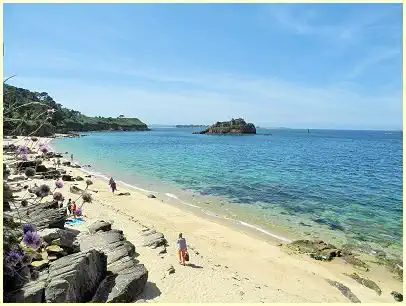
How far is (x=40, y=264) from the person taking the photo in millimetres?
8633

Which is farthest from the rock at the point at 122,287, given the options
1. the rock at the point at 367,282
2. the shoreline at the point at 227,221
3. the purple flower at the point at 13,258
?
the shoreline at the point at 227,221

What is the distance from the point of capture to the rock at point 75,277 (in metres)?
7.73

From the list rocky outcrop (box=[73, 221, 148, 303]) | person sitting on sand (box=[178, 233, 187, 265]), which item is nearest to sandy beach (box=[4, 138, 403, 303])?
person sitting on sand (box=[178, 233, 187, 265])

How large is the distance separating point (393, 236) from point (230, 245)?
1156cm

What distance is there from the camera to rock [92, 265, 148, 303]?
9477mm

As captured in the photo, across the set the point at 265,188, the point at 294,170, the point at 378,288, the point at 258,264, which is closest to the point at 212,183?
the point at 265,188

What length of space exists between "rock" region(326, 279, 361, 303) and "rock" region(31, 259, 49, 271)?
11.8 metres

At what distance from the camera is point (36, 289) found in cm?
748

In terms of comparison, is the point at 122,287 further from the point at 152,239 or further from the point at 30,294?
the point at 152,239

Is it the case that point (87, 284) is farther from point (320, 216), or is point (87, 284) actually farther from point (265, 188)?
point (265, 188)

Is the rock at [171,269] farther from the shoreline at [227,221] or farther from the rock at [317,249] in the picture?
the shoreline at [227,221]

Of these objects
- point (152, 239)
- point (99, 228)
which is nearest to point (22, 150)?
point (99, 228)

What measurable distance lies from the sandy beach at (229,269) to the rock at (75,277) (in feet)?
6.11

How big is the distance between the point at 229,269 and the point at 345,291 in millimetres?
5019
